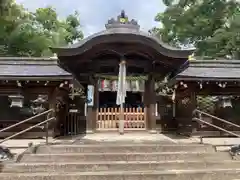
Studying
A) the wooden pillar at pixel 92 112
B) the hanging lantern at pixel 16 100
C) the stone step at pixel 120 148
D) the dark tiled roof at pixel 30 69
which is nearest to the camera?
the stone step at pixel 120 148

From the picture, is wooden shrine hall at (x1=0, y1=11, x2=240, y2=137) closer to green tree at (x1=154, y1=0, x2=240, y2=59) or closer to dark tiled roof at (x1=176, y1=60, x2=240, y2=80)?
dark tiled roof at (x1=176, y1=60, x2=240, y2=80)

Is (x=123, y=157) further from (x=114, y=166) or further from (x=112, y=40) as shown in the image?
(x=112, y=40)

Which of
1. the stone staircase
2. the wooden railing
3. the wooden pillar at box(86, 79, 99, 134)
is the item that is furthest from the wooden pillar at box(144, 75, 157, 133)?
the stone staircase

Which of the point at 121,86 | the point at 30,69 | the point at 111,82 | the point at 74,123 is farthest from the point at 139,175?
the point at 111,82

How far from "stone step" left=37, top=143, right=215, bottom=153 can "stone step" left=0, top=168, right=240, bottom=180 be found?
117cm

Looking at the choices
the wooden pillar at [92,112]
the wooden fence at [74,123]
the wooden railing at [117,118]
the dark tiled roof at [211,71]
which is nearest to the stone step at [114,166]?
the dark tiled roof at [211,71]

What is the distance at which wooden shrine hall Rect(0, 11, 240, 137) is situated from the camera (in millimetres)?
10141

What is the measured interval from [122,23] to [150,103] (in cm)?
331

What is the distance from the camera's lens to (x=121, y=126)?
10.7 metres

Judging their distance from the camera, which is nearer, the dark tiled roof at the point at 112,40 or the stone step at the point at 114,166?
the stone step at the point at 114,166

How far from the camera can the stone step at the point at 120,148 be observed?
742cm

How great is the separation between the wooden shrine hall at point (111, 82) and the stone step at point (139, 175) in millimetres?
3831

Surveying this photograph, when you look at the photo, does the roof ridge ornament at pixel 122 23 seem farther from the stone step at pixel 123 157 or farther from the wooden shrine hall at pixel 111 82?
the stone step at pixel 123 157

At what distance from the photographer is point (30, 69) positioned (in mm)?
10750
